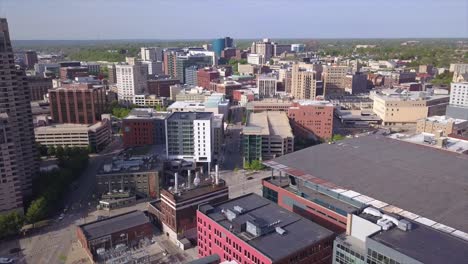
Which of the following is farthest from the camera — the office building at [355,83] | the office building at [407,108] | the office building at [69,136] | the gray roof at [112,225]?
the office building at [355,83]

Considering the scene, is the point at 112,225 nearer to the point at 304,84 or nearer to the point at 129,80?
the point at 304,84

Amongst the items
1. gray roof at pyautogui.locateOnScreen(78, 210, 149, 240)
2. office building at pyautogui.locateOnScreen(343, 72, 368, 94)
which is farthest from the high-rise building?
office building at pyautogui.locateOnScreen(343, 72, 368, 94)

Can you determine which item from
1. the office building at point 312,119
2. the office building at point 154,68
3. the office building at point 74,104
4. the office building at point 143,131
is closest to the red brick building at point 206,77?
the office building at point 154,68

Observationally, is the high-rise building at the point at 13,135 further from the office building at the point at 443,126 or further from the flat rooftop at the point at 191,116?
the office building at the point at 443,126

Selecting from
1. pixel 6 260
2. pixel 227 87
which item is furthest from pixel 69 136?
pixel 227 87

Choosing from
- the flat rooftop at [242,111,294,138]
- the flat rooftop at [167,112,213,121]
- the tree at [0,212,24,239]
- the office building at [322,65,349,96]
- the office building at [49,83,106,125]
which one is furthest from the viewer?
the office building at [322,65,349,96]

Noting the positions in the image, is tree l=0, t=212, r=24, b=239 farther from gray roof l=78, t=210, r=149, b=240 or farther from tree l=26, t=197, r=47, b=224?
gray roof l=78, t=210, r=149, b=240
